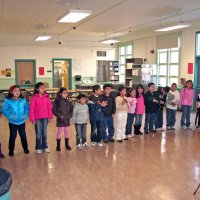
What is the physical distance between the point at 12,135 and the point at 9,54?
906cm

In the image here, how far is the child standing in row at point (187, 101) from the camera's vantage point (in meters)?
7.26

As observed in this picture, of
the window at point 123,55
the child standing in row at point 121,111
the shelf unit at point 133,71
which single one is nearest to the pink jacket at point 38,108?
the child standing in row at point 121,111

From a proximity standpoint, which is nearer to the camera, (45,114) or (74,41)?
(45,114)

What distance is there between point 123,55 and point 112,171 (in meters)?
10.9

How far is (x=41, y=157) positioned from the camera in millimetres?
5027

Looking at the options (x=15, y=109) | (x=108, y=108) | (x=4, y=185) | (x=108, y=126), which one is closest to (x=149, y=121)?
(x=108, y=126)

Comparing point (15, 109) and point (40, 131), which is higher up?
point (15, 109)

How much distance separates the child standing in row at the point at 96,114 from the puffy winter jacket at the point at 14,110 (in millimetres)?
1344

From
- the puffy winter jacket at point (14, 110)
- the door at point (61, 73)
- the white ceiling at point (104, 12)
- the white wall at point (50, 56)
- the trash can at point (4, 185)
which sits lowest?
the trash can at point (4, 185)

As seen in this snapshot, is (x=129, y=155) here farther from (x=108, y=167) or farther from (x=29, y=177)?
(x=29, y=177)

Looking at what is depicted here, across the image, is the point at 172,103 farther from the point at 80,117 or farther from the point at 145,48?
the point at 145,48

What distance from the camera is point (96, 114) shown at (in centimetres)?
559

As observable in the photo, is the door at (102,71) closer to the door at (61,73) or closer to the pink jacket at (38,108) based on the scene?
the door at (61,73)

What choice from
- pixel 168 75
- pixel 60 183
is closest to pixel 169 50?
pixel 168 75
